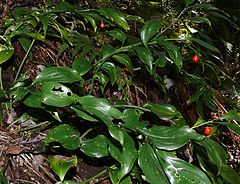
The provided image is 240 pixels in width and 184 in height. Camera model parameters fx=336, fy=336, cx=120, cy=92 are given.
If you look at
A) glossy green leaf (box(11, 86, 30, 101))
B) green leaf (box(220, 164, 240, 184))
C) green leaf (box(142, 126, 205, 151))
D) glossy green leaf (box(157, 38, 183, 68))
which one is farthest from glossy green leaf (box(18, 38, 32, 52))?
green leaf (box(220, 164, 240, 184))

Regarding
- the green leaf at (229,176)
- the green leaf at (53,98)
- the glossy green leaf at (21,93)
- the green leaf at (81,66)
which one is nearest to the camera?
the green leaf at (53,98)

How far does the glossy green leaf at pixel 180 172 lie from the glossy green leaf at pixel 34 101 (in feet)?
0.97

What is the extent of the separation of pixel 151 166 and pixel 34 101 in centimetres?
31

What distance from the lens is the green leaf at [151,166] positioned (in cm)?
69

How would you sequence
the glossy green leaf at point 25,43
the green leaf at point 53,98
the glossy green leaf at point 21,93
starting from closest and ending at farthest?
1. the green leaf at point 53,98
2. the glossy green leaf at point 21,93
3. the glossy green leaf at point 25,43

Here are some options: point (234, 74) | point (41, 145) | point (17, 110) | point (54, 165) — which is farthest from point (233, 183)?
point (234, 74)

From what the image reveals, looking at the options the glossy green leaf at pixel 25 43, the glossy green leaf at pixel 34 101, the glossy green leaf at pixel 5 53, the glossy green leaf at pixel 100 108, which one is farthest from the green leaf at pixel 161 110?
the glossy green leaf at pixel 25 43

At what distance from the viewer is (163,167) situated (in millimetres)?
723

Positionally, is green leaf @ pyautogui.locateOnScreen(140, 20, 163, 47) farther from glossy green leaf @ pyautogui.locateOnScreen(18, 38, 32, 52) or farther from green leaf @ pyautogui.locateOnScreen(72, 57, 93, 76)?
glossy green leaf @ pyautogui.locateOnScreen(18, 38, 32, 52)

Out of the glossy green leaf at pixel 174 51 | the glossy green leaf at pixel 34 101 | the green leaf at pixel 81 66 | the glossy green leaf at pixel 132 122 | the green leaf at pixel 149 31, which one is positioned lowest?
the green leaf at pixel 81 66

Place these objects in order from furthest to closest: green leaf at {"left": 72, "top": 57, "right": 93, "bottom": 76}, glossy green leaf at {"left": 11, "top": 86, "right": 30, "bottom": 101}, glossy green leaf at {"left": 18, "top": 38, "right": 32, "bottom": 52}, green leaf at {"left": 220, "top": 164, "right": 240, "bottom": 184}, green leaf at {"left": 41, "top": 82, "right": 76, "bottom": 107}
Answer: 1. glossy green leaf at {"left": 18, "top": 38, "right": 32, "bottom": 52}
2. green leaf at {"left": 72, "top": 57, "right": 93, "bottom": 76}
3. green leaf at {"left": 220, "top": 164, "right": 240, "bottom": 184}
4. glossy green leaf at {"left": 11, "top": 86, "right": 30, "bottom": 101}
5. green leaf at {"left": 41, "top": 82, "right": 76, "bottom": 107}

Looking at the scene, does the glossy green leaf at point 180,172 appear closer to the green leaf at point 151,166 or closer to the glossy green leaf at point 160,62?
the green leaf at point 151,166

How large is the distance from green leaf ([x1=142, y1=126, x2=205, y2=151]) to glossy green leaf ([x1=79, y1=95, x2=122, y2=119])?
0.10 metres

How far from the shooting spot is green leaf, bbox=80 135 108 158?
877 millimetres
